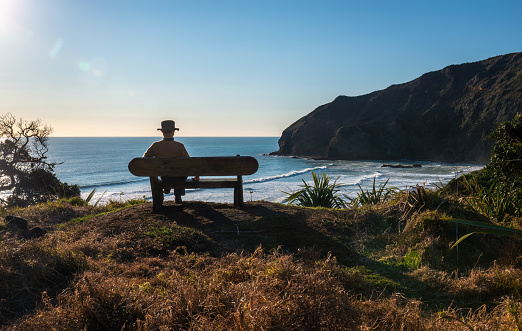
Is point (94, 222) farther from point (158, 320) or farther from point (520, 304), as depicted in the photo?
point (520, 304)

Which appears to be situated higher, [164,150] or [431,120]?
[431,120]

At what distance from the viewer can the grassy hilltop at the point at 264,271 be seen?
2105mm

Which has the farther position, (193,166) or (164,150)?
(164,150)

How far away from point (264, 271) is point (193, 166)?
333cm

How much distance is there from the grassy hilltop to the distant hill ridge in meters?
62.5

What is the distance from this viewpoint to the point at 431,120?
2808 inches

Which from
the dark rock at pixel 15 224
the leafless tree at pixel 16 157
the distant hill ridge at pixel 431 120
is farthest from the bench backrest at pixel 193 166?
the distant hill ridge at pixel 431 120

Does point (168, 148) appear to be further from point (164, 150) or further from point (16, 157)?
point (16, 157)

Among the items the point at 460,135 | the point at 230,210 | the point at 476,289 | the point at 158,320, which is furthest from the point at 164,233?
the point at 460,135

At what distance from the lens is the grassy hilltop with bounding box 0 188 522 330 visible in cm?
211

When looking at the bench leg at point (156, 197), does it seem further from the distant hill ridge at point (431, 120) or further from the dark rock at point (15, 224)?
the distant hill ridge at point (431, 120)

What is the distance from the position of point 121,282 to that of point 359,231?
3.69 meters

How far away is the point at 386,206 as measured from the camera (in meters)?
5.83

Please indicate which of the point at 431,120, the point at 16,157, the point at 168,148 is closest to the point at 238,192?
the point at 168,148
